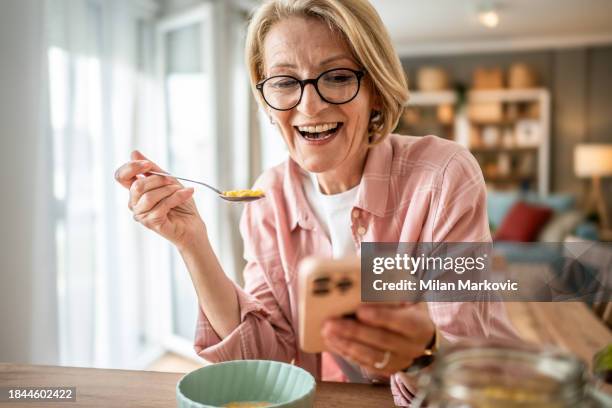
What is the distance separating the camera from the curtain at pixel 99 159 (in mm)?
2494

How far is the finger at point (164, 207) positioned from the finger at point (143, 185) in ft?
0.08

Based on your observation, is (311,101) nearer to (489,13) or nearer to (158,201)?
(158,201)

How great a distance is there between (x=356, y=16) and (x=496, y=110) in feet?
19.7

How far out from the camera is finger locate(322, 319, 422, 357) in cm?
52

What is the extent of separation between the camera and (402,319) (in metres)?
0.55

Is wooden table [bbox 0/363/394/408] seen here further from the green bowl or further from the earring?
the earring

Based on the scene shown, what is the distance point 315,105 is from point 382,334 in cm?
54

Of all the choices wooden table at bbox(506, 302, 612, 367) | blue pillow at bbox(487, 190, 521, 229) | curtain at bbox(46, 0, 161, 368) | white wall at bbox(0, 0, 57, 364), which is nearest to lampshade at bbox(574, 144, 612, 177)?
blue pillow at bbox(487, 190, 521, 229)

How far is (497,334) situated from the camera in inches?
36.6

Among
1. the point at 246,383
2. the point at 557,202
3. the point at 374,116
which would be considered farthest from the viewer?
the point at 557,202

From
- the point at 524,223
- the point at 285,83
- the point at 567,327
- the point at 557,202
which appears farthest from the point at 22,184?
the point at 557,202

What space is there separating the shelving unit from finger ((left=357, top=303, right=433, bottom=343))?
6.14 m

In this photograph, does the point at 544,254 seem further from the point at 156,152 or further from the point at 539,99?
the point at 156,152

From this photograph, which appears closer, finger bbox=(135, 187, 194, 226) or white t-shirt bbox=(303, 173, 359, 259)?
finger bbox=(135, 187, 194, 226)
